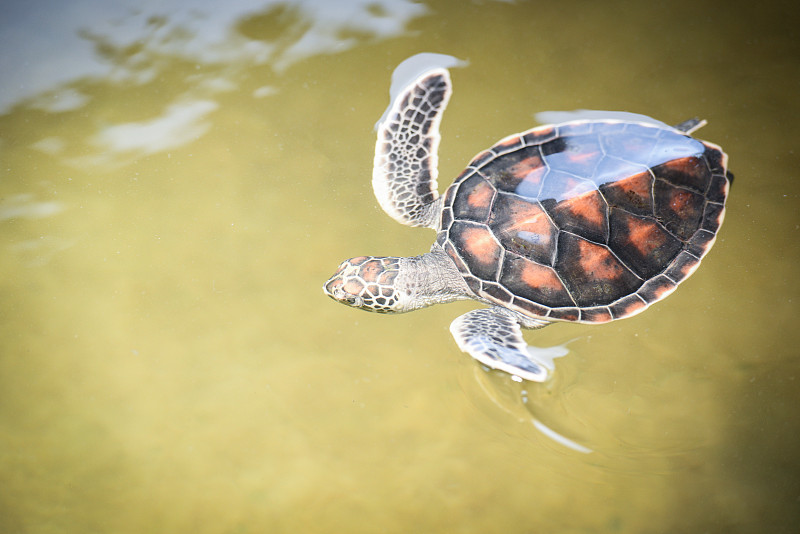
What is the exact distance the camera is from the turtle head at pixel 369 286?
88.7 inches

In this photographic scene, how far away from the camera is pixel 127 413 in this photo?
2.40 m

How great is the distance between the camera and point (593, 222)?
2.12 metres

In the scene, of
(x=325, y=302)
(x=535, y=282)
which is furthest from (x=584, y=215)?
(x=325, y=302)

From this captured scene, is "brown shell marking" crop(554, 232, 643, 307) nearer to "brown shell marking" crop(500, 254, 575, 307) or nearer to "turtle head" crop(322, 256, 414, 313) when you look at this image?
"brown shell marking" crop(500, 254, 575, 307)

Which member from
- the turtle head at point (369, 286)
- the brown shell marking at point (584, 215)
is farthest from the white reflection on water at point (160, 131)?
the brown shell marking at point (584, 215)

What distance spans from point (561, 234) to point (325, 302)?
4.06 ft

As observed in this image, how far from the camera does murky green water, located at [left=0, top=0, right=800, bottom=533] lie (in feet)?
7.31

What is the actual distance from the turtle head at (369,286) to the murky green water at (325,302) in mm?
273

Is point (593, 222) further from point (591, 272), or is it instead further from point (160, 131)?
point (160, 131)

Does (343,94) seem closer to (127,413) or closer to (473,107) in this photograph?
(473,107)

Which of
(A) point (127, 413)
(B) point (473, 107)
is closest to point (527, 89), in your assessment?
(B) point (473, 107)

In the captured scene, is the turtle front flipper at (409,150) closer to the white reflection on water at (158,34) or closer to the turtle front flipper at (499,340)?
the turtle front flipper at (499,340)

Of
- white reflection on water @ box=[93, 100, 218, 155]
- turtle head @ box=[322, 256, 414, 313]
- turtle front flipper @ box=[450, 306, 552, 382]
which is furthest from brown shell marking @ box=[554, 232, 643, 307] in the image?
white reflection on water @ box=[93, 100, 218, 155]

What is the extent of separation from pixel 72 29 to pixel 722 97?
388 cm
